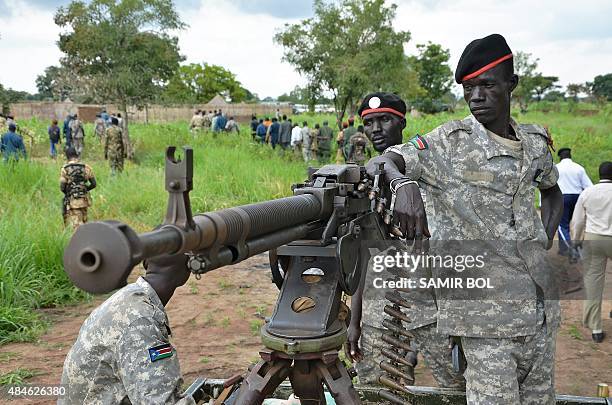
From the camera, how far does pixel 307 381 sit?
243cm

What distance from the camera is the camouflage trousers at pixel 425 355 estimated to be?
336 cm

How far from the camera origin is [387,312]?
11.1ft

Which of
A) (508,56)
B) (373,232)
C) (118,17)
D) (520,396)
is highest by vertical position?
(118,17)

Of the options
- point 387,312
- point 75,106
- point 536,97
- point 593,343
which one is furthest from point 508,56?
point 536,97

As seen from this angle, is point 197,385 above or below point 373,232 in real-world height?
below

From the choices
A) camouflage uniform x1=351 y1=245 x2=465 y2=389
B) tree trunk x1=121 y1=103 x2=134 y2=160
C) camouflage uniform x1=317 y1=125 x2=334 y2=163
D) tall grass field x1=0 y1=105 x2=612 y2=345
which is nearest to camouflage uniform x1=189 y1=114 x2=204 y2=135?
tall grass field x1=0 y1=105 x2=612 y2=345

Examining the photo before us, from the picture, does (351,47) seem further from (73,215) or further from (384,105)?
(384,105)

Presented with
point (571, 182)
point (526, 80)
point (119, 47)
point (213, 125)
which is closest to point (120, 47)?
point (119, 47)

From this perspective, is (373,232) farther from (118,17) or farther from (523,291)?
(118,17)

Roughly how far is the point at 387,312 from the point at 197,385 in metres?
1.14

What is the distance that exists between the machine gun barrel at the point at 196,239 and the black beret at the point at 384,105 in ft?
6.15

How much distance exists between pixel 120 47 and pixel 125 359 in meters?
16.1

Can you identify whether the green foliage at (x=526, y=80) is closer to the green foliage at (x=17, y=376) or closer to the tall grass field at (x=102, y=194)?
the tall grass field at (x=102, y=194)

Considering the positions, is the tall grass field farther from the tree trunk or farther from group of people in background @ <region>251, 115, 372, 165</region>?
group of people in background @ <region>251, 115, 372, 165</region>
